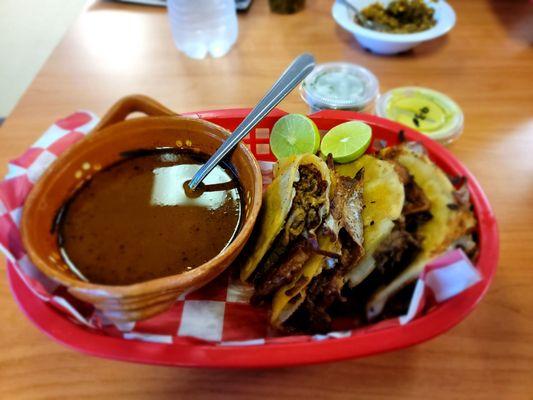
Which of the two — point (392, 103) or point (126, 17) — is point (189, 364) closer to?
point (392, 103)

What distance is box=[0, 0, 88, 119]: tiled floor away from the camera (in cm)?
299

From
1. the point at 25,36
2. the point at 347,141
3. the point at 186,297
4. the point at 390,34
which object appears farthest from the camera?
the point at 25,36

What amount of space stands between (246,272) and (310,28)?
151 centimetres

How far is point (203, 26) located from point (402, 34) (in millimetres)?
856

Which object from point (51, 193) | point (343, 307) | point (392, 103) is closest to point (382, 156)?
point (343, 307)

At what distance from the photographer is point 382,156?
104 cm

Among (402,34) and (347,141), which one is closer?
(347,141)

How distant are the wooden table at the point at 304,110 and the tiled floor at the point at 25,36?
3.88 feet

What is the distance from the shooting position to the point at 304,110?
1.53 m

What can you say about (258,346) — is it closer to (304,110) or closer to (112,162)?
(112,162)

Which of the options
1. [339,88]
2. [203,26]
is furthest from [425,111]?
[203,26]

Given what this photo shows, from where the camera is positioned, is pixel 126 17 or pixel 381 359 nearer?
pixel 381 359

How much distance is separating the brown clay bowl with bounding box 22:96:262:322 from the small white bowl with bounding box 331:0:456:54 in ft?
3.41

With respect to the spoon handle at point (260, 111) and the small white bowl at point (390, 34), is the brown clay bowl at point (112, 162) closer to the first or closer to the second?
the spoon handle at point (260, 111)
